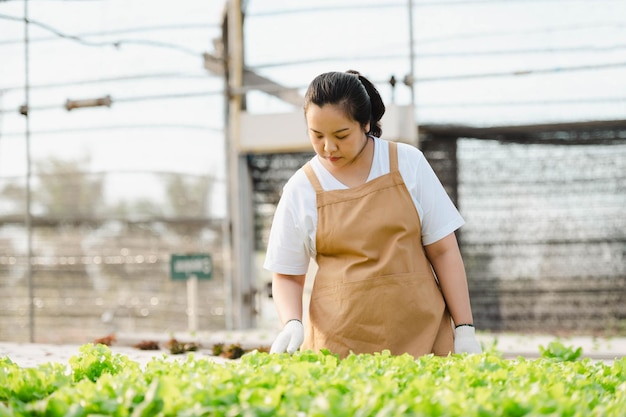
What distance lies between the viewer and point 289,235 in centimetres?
298

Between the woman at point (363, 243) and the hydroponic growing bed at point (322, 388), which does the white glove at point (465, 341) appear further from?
the hydroponic growing bed at point (322, 388)

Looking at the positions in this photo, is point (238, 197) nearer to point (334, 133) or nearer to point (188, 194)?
point (188, 194)

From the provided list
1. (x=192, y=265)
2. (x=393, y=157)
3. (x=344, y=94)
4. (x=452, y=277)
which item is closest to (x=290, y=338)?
(x=452, y=277)

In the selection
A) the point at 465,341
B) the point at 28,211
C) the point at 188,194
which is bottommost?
the point at 465,341

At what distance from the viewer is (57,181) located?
8.81 metres

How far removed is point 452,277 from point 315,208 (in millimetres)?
497

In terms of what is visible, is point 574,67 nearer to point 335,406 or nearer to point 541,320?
point 541,320

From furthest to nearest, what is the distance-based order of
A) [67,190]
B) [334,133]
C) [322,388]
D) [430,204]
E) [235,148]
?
1. [67,190]
2. [235,148]
3. [430,204]
4. [334,133]
5. [322,388]

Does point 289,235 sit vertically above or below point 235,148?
below

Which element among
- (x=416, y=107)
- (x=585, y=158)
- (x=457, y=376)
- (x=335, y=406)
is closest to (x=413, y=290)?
(x=457, y=376)

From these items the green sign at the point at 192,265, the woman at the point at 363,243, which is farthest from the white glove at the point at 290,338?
the green sign at the point at 192,265

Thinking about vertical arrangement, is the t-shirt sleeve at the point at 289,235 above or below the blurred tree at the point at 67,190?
below

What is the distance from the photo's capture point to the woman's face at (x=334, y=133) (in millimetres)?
2814

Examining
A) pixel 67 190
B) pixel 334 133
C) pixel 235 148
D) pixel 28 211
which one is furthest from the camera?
pixel 67 190
